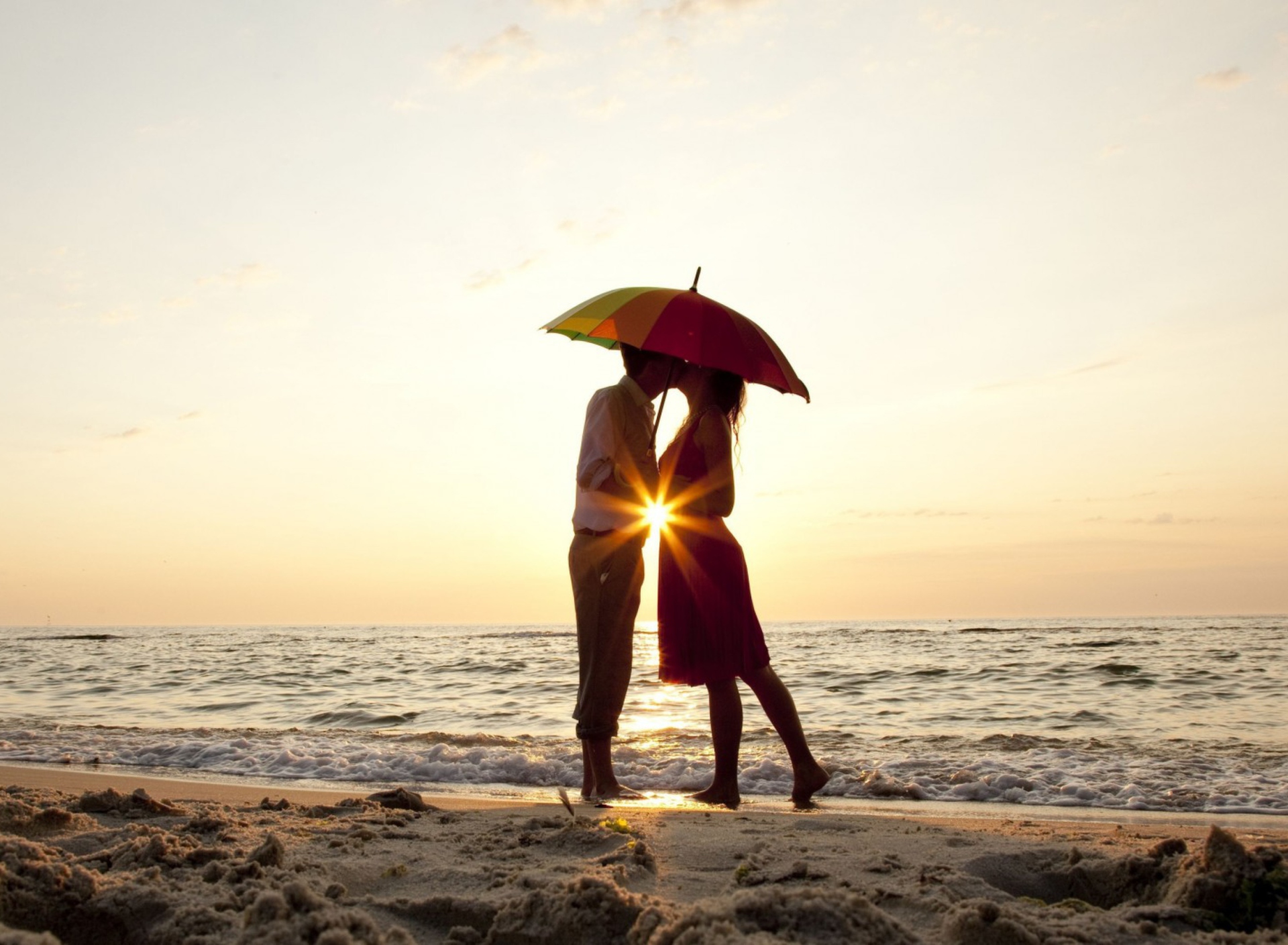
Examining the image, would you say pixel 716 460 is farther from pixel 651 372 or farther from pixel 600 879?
pixel 600 879

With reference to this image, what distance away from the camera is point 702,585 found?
446cm

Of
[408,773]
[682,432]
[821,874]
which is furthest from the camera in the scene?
[408,773]

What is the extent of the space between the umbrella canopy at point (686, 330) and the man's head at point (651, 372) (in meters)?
0.18

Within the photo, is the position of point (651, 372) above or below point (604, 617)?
above

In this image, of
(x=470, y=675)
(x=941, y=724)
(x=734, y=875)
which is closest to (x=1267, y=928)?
(x=734, y=875)

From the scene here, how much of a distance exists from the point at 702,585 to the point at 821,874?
6.08 ft

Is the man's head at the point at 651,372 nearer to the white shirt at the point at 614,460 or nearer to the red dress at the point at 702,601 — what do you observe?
the white shirt at the point at 614,460

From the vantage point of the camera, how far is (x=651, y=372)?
176 inches

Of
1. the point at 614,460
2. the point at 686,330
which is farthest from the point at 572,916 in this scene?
the point at 686,330

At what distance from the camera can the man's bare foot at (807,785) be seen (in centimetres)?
468

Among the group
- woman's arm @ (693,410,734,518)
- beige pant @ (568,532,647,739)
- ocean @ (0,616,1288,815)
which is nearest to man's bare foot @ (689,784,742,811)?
beige pant @ (568,532,647,739)

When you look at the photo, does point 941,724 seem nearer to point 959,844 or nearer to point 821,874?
point 959,844

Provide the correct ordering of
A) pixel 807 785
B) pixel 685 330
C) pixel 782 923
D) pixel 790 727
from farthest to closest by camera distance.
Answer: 1. pixel 807 785
2. pixel 790 727
3. pixel 685 330
4. pixel 782 923

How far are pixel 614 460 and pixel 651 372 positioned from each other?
1.60ft
